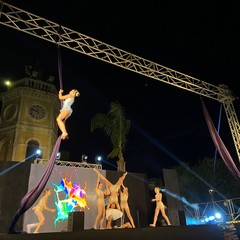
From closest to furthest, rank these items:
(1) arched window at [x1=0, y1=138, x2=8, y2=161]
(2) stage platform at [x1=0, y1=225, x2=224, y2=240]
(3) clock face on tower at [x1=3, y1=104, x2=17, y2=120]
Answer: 1. (2) stage platform at [x1=0, y1=225, x2=224, y2=240]
2. (1) arched window at [x1=0, y1=138, x2=8, y2=161]
3. (3) clock face on tower at [x1=3, y1=104, x2=17, y2=120]

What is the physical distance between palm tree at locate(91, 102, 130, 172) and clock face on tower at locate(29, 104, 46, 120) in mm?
7772

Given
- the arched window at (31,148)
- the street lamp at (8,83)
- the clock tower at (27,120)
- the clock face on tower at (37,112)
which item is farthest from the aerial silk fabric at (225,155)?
the street lamp at (8,83)

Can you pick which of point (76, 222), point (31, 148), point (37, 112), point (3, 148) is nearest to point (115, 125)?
point (76, 222)

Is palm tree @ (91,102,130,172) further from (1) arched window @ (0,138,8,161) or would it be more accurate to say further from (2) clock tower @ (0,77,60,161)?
(1) arched window @ (0,138,8,161)

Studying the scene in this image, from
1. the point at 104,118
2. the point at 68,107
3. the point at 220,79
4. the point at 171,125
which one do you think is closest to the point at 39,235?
the point at 68,107

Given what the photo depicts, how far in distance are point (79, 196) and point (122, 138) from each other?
3.62 metres

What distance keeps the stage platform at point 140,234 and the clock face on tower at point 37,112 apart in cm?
1472

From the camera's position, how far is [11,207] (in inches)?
325

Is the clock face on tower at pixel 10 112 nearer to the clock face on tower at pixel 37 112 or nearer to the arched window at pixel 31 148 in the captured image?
the clock face on tower at pixel 37 112

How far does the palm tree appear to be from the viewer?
11641 mm

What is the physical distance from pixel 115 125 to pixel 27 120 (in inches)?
341

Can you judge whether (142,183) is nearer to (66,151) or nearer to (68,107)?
(68,107)

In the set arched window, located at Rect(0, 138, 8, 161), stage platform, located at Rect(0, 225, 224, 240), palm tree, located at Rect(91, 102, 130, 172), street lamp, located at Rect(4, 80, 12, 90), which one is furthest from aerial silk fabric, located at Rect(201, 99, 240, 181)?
street lamp, located at Rect(4, 80, 12, 90)

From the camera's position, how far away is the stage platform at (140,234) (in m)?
4.00
